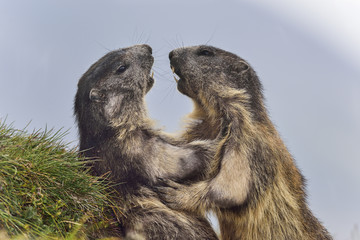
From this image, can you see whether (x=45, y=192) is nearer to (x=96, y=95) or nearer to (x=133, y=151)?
(x=133, y=151)

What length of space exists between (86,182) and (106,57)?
7.31 feet

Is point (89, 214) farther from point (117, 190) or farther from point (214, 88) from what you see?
point (214, 88)

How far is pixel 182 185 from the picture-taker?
21.0 feet

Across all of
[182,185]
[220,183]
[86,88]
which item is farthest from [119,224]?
[86,88]

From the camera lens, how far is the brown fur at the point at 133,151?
6.08 meters

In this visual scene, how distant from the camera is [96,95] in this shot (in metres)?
6.84

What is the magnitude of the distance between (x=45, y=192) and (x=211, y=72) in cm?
319

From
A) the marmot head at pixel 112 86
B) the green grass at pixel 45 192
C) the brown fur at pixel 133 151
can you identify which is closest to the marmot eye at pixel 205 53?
the marmot head at pixel 112 86

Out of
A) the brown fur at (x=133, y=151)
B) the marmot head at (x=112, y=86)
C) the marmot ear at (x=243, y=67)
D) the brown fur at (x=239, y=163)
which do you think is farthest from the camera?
the marmot ear at (x=243, y=67)

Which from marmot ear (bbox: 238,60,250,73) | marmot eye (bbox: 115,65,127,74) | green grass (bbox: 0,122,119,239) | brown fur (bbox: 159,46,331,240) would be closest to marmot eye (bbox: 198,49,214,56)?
brown fur (bbox: 159,46,331,240)

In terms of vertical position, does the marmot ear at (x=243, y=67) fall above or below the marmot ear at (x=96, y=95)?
above

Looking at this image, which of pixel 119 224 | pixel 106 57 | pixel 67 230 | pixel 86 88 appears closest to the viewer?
pixel 67 230

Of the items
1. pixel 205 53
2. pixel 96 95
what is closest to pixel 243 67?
pixel 205 53

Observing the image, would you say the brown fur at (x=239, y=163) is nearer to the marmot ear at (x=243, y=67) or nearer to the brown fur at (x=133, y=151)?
the marmot ear at (x=243, y=67)
